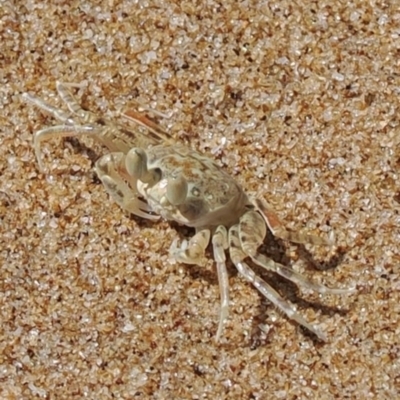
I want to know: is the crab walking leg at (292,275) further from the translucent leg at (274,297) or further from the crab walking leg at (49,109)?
the crab walking leg at (49,109)

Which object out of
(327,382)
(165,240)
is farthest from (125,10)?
(327,382)

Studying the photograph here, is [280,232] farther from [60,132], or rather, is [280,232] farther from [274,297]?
[60,132]

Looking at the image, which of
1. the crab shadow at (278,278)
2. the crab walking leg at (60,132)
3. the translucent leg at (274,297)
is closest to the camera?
the translucent leg at (274,297)

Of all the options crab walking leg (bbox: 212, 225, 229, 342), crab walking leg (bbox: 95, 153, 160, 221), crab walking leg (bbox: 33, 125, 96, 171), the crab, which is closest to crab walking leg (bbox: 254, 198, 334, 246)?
the crab

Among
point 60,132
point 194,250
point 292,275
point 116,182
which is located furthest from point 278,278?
point 60,132

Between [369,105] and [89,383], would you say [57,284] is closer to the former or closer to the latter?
[89,383]

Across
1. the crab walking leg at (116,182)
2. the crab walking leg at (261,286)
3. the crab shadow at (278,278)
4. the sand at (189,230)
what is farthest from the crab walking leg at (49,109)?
the crab walking leg at (261,286)
